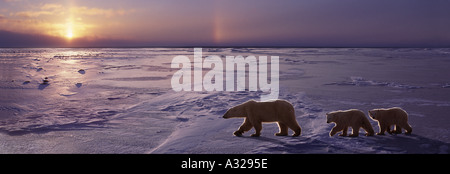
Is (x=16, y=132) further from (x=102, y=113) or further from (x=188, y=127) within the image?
(x=188, y=127)

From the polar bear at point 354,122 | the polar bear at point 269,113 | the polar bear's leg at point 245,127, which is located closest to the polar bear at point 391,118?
the polar bear at point 354,122

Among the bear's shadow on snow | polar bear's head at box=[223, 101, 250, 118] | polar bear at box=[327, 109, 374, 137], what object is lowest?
the bear's shadow on snow

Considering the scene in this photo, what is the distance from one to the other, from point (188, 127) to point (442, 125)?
4573mm

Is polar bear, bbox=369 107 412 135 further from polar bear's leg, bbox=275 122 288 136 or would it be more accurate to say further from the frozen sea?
polar bear's leg, bbox=275 122 288 136

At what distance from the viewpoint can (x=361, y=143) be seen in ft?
13.3

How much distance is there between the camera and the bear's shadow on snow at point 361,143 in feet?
12.5

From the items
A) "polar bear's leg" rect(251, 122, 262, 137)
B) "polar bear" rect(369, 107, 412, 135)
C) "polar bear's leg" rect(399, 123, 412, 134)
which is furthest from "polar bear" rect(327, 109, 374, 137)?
"polar bear's leg" rect(251, 122, 262, 137)

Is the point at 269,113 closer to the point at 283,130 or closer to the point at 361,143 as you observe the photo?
the point at 283,130

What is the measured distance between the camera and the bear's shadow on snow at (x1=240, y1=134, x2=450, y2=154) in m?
3.80

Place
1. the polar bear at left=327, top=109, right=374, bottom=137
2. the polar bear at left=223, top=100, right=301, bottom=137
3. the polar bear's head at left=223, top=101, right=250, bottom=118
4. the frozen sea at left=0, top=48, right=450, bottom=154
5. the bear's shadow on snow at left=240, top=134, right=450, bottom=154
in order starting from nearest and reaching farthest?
the bear's shadow on snow at left=240, top=134, right=450, bottom=154 → the frozen sea at left=0, top=48, right=450, bottom=154 → the polar bear at left=223, top=100, right=301, bottom=137 → the polar bear at left=327, top=109, right=374, bottom=137 → the polar bear's head at left=223, top=101, right=250, bottom=118

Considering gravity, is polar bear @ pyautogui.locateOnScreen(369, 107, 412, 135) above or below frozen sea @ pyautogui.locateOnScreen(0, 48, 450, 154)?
above

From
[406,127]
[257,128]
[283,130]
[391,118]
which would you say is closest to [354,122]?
[391,118]

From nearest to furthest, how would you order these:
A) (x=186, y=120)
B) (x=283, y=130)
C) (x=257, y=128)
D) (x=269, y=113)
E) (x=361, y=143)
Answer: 1. (x=361, y=143)
2. (x=269, y=113)
3. (x=257, y=128)
4. (x=283, y=130)
5. (x=186, y=120)
